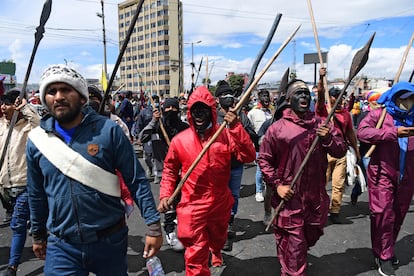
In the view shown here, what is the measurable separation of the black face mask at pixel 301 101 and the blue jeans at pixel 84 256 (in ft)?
6.12

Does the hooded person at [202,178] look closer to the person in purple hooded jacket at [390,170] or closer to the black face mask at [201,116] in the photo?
the black face mask at [201,116]

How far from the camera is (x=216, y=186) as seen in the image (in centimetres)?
319

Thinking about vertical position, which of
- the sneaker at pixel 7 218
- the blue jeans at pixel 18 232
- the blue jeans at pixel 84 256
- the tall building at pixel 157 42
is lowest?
the sneaker at pixel 7 218

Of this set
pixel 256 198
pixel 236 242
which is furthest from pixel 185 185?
pixel 256 198

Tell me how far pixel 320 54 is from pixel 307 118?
1231mm

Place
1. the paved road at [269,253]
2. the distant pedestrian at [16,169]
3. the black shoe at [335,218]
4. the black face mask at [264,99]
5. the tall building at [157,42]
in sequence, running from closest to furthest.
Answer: the distant pedestrian at [16,169] → the paved road at [269,253] → the black shoe at [335,218] → the black face mask at [264,99] → the tall building at [157,42]

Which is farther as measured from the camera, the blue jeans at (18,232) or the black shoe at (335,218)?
the black shoe at (335,218)

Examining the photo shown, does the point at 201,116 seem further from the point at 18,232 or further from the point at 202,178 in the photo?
the point at 18,232

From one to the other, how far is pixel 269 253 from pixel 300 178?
149 cm

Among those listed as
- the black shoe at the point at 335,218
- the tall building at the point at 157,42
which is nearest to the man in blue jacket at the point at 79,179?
the black shoe at the point at 335,218

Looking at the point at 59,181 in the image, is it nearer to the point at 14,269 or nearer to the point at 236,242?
the point at 14,269

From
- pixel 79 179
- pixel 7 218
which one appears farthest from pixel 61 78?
pixel 7 218

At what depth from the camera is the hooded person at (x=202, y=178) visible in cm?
309

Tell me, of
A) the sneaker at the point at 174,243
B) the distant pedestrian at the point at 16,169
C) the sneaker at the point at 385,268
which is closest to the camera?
the sneaker at the point at 385,268
